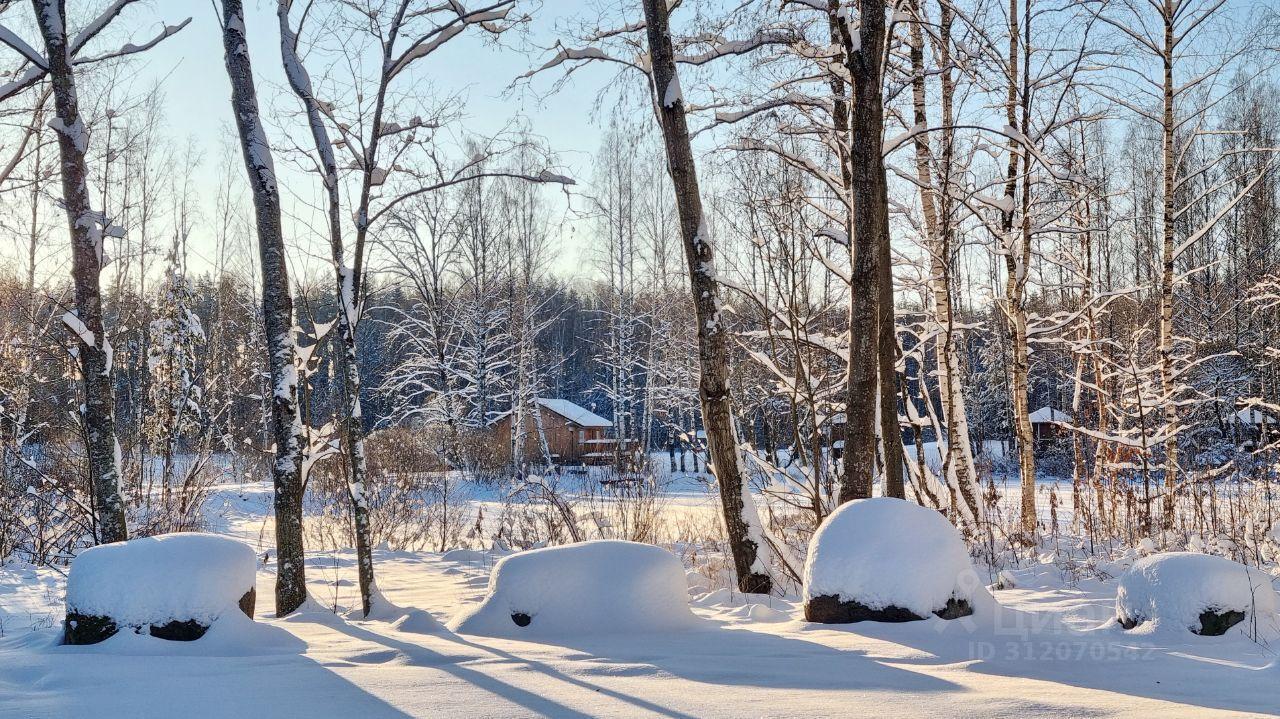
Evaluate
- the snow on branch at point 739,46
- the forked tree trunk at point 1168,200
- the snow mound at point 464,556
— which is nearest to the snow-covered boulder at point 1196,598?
the snow on branch at point 739,46

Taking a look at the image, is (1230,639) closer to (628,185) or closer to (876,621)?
(876,621)

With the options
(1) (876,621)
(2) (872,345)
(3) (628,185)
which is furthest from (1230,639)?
(3) (628,185)

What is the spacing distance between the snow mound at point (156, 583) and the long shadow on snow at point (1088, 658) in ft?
9.67

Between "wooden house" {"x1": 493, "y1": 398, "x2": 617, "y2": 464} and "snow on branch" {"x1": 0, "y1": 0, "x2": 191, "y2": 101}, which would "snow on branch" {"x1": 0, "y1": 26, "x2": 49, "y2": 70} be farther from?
"wooden house" {"x1": 493, "y1": 398, "x2": 617, "y2": 464}

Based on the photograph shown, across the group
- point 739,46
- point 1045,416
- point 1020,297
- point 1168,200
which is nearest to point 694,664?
point 739,46

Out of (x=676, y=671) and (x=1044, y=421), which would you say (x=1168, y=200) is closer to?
(x=676, y=671)

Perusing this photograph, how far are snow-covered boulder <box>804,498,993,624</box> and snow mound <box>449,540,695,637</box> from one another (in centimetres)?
74

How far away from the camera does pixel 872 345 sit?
4.79m

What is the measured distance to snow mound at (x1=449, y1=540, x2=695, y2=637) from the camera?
3.87 metres

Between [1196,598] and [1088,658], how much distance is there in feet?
2.57

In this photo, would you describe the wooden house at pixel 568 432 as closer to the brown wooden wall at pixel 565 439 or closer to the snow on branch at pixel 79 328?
the brown wooden wall at pixel 565 439

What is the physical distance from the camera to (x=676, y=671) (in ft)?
9.71

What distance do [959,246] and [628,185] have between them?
18.6 meters

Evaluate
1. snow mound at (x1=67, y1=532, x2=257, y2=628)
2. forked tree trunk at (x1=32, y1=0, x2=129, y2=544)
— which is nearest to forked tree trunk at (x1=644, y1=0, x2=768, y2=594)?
snow mound at (x1=67, y1=532, x2=257, y2=628)
